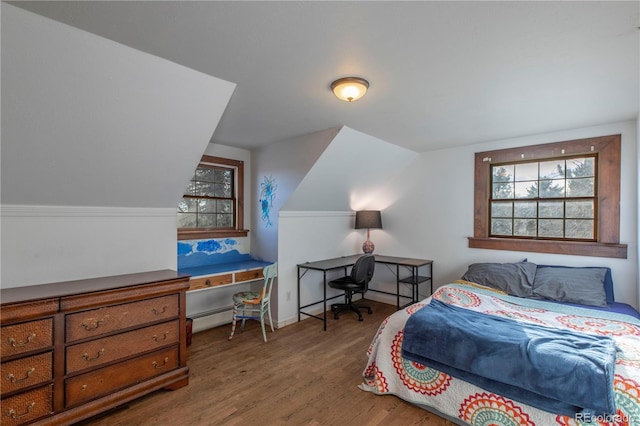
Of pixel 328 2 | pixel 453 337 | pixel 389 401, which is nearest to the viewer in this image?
pixel 328 2

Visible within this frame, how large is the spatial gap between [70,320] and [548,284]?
13.4 ft

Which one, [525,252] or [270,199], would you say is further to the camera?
[270,199]

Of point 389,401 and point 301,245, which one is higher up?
point 301,245

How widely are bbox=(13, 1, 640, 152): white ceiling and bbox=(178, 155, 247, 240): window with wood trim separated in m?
1.21

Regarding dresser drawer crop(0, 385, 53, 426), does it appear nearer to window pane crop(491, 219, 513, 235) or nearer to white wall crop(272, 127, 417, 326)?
white wall crop(272, 127, 417, 326)

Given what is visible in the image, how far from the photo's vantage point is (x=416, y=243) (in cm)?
464

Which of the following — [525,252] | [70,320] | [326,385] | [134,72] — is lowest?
[326,385]

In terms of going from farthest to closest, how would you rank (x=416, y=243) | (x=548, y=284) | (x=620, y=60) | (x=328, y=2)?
(x=416, y=243)
(x=548, y=284)
(x=620, y=60)
(x=328, y=2)

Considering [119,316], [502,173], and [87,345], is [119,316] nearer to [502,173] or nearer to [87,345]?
[87,345]

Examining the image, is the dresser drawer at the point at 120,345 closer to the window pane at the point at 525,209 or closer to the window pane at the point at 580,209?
the window pane at the point at 525,209

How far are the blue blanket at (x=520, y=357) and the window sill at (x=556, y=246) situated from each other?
1600 mm

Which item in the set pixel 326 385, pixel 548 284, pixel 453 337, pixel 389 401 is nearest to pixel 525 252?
pixel 548 284

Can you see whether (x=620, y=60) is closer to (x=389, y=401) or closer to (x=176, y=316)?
(x=389, y=401)

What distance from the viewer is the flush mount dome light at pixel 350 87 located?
217 centimetres
